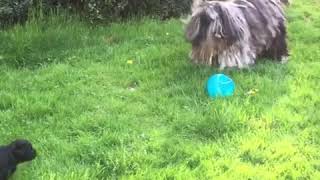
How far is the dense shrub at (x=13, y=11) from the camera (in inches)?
313

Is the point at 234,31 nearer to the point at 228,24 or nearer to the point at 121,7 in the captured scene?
the point at 228,24

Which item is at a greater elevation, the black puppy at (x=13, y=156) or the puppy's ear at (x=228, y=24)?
the puppy's ear at (x=228, y=24)

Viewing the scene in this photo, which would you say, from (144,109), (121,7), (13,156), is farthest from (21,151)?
(121,7)

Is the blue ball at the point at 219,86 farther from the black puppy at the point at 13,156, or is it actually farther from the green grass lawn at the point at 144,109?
the black puppy at the point at 13,156

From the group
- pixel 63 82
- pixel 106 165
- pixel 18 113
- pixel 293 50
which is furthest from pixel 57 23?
pixel 106 165

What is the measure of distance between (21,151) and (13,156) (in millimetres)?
73

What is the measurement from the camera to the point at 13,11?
26.4ft

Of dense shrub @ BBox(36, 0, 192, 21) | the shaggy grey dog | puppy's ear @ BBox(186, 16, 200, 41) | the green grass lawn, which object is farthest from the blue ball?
dense shrub @ BBox(36, 0, 192, 21)

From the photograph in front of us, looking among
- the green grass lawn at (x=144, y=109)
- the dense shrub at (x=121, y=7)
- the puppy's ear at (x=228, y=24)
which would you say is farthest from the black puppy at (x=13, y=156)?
the dense shrub at (x=121, y=7)

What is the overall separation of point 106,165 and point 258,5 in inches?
119

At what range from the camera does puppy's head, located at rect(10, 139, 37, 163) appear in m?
4.53

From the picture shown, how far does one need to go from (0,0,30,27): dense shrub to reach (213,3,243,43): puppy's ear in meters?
2.89

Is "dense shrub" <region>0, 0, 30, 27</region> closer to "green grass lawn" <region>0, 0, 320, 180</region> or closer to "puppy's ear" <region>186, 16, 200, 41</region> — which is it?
"green grass lawn" <region>0, 0, 320, 180</region>

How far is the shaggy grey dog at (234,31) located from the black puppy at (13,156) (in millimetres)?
2610
